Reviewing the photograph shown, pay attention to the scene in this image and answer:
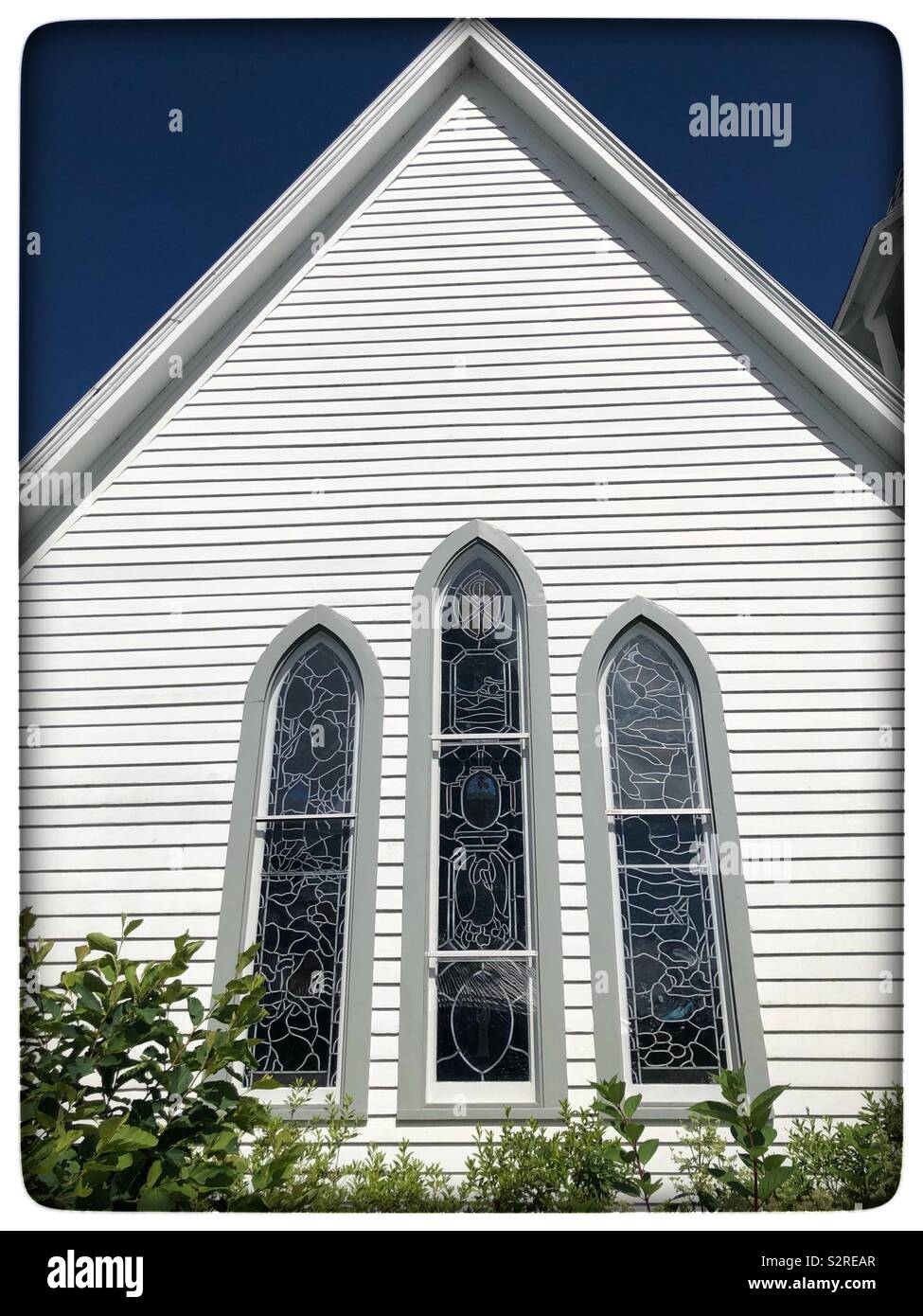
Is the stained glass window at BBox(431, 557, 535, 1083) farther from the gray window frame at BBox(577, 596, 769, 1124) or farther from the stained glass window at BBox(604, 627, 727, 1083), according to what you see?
the stained glass window at BBox(604, 627, 727, 1083)

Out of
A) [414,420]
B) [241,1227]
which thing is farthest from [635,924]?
[414,420]

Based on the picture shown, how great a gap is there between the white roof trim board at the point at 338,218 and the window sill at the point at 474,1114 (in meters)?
2.44

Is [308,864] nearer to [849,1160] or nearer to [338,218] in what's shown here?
[849,1160]

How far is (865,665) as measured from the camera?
9.92ft

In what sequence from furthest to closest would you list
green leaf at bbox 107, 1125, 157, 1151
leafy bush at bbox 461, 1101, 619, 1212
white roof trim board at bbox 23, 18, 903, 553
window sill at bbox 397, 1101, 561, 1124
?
white roof trim board at bbox 23, 18, 903, 553 → window sill at bbox 397, 1101, 561, 1124 → leafy bush at bbox 461, 1101, 619, 1212 → green leaf at bbox 107, 1125, 157, 1151

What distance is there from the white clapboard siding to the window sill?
2.0 inches

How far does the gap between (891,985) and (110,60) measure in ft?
12.8

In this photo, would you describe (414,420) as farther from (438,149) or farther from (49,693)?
(49,693)

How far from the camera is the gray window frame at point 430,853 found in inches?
111

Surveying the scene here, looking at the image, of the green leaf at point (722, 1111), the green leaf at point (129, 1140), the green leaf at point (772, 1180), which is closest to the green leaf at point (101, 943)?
the green leaf at point (129, 1140)

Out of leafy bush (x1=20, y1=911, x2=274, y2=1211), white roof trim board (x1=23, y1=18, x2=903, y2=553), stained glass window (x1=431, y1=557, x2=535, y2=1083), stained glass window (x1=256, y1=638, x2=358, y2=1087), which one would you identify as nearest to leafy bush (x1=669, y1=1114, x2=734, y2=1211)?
stained glass window (x1=431, y1=557, x2=535, y2=1083)

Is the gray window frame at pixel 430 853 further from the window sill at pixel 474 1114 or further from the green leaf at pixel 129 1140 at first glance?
the green leaf at pixel 129 1140

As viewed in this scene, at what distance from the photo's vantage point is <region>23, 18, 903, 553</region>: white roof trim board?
130 inches

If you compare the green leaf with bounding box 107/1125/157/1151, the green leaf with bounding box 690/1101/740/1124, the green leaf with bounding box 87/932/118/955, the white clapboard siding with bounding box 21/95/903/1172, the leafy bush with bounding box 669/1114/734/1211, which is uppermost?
the white clapboard siding with bounding box 21/95/903/1172
